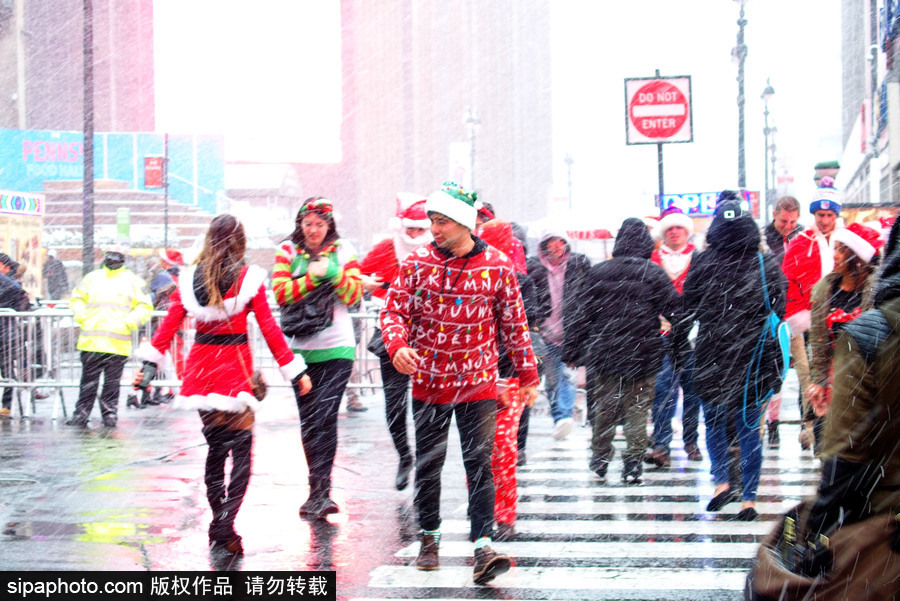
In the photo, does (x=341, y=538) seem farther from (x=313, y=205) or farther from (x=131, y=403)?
(x=131, y=403)

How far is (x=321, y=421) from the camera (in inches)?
255

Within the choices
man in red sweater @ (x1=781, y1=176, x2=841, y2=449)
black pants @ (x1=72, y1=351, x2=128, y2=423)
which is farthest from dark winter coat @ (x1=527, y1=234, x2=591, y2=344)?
black pants @ (x1=72, y1=351, x2=128, y2=423)

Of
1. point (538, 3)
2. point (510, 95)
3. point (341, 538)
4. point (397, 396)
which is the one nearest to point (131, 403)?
point (397, 396)

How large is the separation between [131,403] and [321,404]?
7.35m

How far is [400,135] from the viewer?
82625mm

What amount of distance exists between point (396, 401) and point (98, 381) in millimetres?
5242

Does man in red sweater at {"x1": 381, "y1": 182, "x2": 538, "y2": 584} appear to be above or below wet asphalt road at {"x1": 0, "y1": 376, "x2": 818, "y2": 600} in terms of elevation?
above

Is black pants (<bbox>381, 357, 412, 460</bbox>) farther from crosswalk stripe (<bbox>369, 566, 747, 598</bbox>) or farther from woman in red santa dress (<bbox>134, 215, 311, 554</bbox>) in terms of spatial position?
crosswalk stripe (<bbox>369, 566, 747, 598</bbox>)

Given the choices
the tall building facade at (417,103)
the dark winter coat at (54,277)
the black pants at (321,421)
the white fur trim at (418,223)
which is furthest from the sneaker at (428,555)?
the tall building facade at (417,103)

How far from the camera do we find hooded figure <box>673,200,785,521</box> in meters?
6.39

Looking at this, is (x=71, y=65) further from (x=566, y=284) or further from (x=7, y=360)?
(x=566, y=284)

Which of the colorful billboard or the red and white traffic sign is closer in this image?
the red and white traffic sign

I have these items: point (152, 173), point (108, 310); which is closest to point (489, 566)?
point (108, 310)

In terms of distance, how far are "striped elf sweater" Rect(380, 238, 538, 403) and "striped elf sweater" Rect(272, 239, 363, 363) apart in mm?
1316
